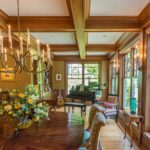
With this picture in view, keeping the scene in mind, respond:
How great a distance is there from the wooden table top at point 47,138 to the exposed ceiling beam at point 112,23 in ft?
6.38

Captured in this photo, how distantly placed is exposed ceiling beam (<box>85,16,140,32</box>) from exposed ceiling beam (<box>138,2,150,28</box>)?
0.14 meters

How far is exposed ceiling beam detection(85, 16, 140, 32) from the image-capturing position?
327 cm

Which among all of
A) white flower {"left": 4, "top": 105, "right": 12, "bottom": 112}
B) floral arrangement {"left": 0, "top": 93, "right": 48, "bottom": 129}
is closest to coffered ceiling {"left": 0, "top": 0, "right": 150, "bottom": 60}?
floral arrangement {"left": 0, "top": 93, "right": 48, "bottom": 129}

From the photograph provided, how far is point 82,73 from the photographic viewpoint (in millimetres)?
9625

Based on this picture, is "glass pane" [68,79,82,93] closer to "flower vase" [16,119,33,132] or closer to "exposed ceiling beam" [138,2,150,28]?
"exposed ceiling beam" [138,2,150,28]

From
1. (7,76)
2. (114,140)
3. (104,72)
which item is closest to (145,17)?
(114,140)

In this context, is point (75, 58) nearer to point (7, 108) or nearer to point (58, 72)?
point (58, 72)

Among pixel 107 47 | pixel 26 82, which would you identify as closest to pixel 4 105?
pixel 26 82

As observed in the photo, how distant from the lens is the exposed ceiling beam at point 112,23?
10.7ft

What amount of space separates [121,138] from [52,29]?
3.17 metres

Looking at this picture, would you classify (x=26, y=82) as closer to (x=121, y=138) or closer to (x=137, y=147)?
(x=121, y=138)

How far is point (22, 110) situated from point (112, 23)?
237cm

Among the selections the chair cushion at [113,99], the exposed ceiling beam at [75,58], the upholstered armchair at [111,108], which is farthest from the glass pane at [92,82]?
the upholstered armchair at [111,108]

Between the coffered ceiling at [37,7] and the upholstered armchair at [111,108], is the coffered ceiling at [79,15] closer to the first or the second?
the coffered ceiling at [37,7]
